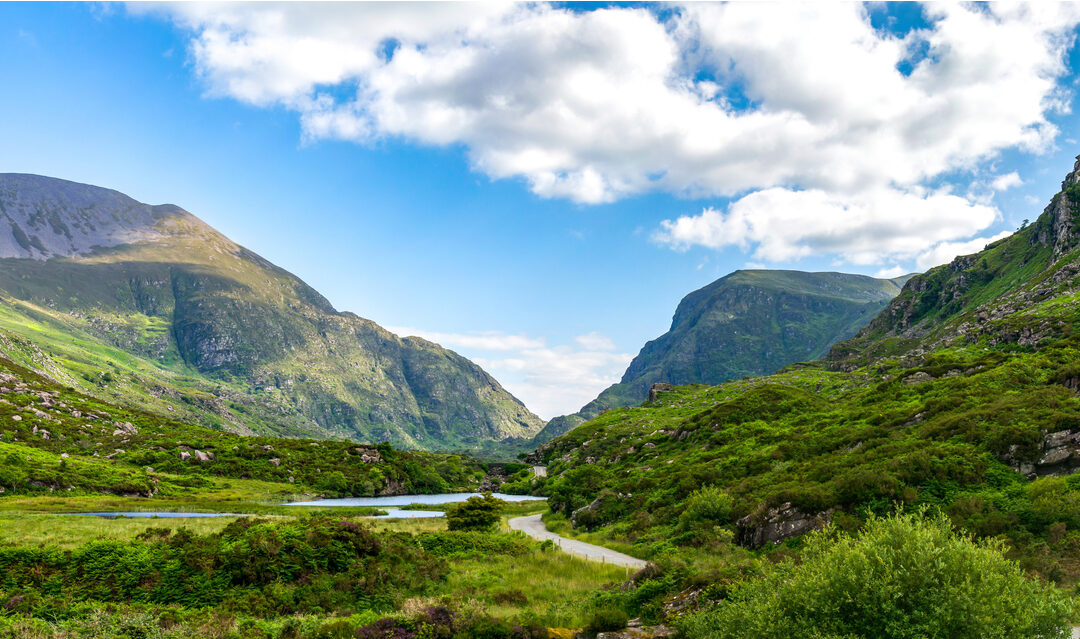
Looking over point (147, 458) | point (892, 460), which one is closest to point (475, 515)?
point (892, 460)

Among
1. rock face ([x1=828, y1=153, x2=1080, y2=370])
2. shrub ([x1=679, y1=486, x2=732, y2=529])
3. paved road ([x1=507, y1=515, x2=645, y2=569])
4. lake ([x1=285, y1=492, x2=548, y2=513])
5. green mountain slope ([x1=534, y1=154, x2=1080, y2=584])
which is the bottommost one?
lake ([x1=285, y1=492, x2=548, y2=513])

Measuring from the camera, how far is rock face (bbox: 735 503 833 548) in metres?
34.2

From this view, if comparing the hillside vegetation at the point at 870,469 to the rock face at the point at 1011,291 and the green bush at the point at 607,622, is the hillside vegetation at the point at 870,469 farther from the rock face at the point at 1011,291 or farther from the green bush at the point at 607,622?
the green bush at the point at 607,622

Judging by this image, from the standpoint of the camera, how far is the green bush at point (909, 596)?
12977 mm

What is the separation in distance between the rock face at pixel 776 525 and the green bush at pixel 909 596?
20.7 m

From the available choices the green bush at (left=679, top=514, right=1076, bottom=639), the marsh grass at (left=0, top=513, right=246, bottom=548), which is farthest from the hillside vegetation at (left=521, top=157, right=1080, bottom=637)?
the marsh grass at (left=0, top=513, right=246, bottom=548)

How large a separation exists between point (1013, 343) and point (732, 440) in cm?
5166

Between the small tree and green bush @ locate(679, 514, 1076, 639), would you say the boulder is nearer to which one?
the small tree

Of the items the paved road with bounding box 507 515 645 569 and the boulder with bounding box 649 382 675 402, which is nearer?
the paved road with bounding box 507 515 645 569

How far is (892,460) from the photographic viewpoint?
36.1 m

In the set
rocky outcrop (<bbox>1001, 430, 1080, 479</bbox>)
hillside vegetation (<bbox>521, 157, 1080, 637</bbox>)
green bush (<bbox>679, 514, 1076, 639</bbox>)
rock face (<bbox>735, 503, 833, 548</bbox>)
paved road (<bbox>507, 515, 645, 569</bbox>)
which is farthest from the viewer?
paved road (<bbox>507, 515, 645, 569</bbox>)

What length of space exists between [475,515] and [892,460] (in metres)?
42.2

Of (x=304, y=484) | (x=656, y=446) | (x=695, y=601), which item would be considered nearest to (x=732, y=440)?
(x=656, y=446)

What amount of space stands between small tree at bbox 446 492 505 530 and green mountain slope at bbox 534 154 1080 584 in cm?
1137
